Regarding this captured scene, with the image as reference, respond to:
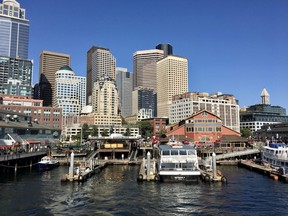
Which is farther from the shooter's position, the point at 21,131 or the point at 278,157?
the point at 21,131

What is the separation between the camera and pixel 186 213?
35000 mm

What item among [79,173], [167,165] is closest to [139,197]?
[167,165]

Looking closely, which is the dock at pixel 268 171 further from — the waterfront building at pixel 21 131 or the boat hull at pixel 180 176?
the waterfront building at pixel 21 131

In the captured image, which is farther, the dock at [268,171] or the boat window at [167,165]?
the dock at [268,171]

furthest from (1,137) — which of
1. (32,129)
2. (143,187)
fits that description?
(143,187)

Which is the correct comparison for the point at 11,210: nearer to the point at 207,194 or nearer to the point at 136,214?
the point at 136,214

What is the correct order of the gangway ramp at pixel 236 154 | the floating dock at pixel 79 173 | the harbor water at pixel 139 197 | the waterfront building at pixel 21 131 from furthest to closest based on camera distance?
the gangway ramp at pixel 236 154, the waterfront building at pixel 21 131, the floating dock at pixel 79 173, the harbor water at pixel 139 197

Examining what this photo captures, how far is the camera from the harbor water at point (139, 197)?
35.8 m

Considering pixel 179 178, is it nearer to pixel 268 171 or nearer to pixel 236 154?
pixel 268 171

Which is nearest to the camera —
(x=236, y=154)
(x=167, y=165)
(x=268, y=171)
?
(x=167, y=165)

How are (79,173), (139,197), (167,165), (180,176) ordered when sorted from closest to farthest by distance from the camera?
(139,197) < (180,176) < (167,165) < (79,173)

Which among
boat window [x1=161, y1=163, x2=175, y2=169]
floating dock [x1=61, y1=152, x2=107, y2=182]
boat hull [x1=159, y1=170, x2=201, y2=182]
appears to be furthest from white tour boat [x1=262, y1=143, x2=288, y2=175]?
floating dock [x1=61, y1=152, x2=107, y2=182]

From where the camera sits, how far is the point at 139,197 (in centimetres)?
4266

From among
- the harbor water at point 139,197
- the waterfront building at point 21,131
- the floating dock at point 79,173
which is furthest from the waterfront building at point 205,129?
the waterfront building at point 21,131
